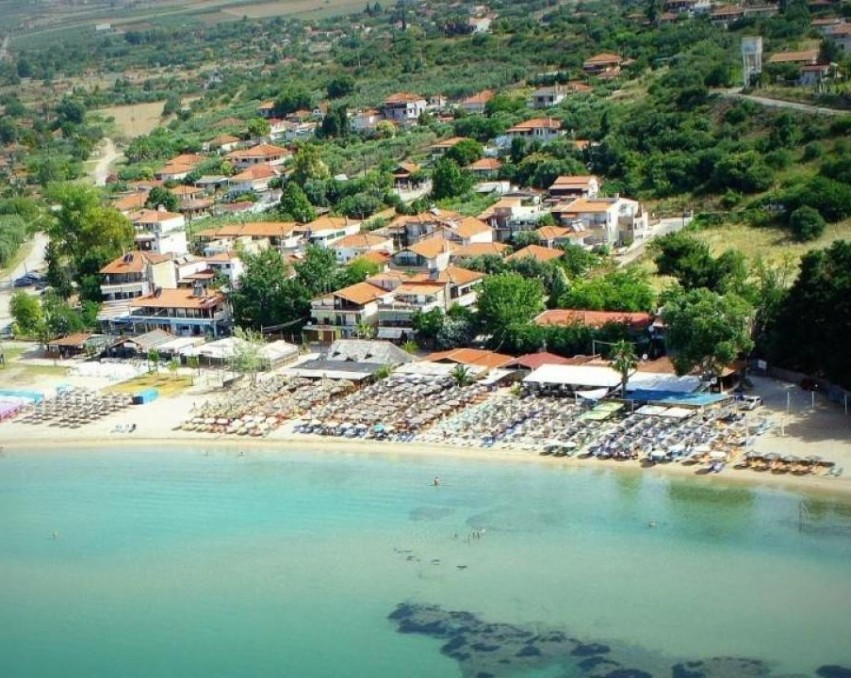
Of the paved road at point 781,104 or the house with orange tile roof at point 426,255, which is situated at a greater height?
the paved road at point 781,104

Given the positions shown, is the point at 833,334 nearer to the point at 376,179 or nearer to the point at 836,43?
the point at 376,179

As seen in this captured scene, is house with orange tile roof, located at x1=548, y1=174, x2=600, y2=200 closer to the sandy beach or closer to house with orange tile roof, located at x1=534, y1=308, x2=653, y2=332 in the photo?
house with orange tile roof, located at x1=534, y1=308, x2=653, y2=332

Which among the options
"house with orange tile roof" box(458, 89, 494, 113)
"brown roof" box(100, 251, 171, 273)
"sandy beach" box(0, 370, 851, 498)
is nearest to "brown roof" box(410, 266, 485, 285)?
"sandy beach" box(0, 370, 851, 498)

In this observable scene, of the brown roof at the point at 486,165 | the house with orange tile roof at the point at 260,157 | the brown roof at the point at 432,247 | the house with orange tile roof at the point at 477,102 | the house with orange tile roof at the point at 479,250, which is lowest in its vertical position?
the house with orange tile roof at the point at 479,250

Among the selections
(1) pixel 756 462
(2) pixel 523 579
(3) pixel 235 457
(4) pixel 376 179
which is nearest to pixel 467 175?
(4) pixel 376 179

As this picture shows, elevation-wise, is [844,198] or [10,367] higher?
[844,198]

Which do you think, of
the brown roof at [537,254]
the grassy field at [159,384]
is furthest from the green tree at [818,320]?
the grassy field at [159,384]

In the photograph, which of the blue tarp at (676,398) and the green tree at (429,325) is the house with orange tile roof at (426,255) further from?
the blue tarp at (676,398)
